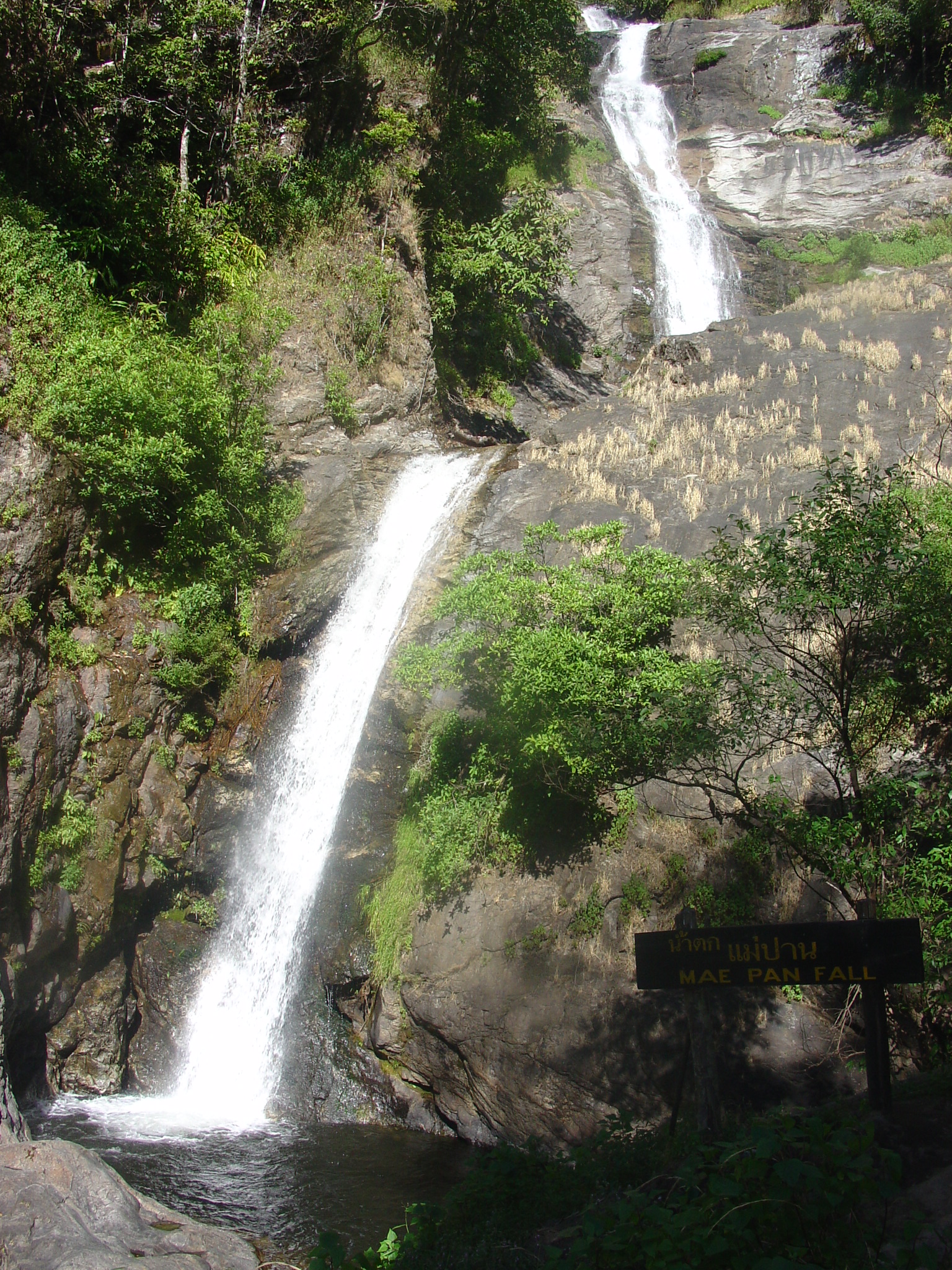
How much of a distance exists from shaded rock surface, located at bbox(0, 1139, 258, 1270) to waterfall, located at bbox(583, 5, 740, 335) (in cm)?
2390

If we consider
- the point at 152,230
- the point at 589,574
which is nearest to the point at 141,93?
the point at 152,230

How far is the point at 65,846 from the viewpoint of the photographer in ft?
35.6

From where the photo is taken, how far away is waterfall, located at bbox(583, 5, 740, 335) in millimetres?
25562

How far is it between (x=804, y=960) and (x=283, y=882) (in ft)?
27.3

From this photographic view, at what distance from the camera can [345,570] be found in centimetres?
1465

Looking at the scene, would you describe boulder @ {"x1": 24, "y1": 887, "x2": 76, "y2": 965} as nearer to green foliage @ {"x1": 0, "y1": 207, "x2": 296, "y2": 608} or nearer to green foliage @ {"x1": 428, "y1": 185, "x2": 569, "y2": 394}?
green foliage @ {"x1": 0, "y1": 207, "x2": 296, "y2": 608}

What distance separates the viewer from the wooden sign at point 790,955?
4980 mm

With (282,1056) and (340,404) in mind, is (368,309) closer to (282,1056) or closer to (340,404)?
(340,404)

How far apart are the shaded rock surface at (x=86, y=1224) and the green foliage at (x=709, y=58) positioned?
40158 mm

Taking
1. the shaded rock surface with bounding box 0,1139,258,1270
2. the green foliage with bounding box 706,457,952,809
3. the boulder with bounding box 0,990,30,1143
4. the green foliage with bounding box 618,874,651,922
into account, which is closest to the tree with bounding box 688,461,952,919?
the green foliage with bounding box 706,457,952,809

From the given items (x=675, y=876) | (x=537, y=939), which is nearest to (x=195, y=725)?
(x=537, y=939)

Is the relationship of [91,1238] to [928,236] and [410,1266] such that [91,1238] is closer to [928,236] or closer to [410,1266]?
[410,1266]

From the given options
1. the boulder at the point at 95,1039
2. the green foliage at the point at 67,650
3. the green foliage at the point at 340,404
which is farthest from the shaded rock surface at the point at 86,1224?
the green foliage at the point at 340,404

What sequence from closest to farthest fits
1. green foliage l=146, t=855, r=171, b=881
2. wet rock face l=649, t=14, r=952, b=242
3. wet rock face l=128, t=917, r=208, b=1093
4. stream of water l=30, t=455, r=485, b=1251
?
1. stream of water l=30, t=455, r=485, b=1251
2. wet rock face l=128, t=917, r=208, b=1093
3. green foliage l=146, t=855, r=171, b=881
4. wet rock face l=649, t=14, r=952, b=242
